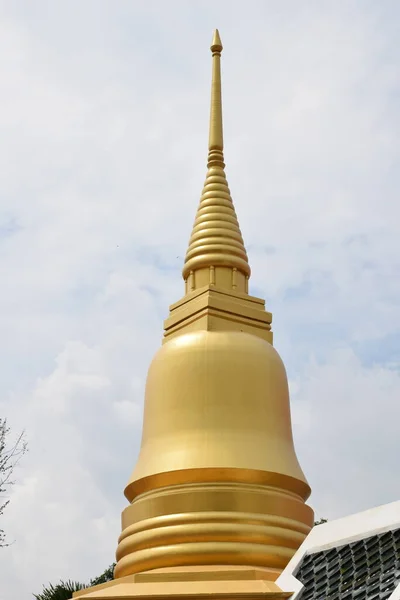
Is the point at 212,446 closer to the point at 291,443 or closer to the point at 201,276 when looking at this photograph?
the point at 291,443

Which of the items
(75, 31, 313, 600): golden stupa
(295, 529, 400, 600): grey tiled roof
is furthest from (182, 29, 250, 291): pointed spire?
(295, 529, 400, 600): grey tiled roof

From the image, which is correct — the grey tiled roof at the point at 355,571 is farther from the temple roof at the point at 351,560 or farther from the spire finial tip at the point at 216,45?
the spire finial tip at the point at 216,45

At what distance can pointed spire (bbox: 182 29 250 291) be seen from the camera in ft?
44.8

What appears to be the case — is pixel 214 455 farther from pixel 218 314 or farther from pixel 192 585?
pixel 218 314

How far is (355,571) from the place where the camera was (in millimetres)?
7809

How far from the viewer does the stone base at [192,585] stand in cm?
941

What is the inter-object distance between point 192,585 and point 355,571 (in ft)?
8.52

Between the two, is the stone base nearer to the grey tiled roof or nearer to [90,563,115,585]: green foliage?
the grey tiled roof

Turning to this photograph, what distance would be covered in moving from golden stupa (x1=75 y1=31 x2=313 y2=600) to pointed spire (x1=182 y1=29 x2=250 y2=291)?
0.02m

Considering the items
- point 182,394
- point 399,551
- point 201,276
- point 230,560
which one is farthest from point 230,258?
point 399,551

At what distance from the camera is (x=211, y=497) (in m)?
11.2

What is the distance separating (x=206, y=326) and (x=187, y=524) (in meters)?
2.81

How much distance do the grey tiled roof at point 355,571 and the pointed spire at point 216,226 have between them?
18.8ft

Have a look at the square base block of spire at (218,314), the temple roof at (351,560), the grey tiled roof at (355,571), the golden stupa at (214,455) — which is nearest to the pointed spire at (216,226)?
the golden stupa at (214,455)
